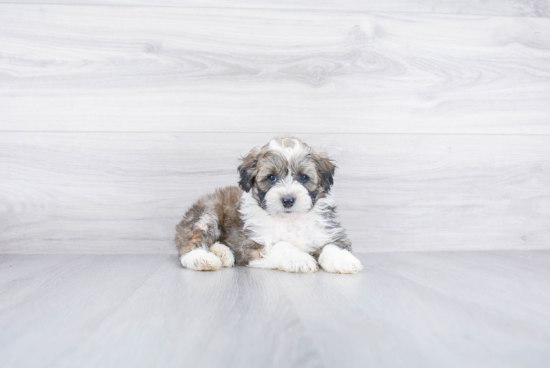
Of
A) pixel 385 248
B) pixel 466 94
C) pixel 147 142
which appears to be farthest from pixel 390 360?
pixel 466 94

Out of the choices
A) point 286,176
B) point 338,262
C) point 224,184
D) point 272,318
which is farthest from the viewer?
point 224,184

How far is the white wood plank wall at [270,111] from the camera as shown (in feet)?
8.07

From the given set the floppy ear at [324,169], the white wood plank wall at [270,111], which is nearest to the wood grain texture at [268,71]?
the white wood plank wall at [270,111]

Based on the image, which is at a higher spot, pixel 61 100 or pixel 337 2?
pixel 337 2

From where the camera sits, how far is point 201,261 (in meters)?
1.96

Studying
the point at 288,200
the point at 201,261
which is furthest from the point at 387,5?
the point at 201,261

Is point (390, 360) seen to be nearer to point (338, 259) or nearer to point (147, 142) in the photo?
point (338, 259)

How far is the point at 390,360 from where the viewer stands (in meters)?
0.97

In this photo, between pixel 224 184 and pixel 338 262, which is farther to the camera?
pixel 224 184

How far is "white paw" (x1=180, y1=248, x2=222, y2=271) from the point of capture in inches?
77.3

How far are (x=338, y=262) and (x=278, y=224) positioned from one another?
370 millimetres

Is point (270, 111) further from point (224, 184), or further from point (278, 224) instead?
point (278, 224)

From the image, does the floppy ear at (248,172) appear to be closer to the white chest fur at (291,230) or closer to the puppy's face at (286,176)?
the puppy's face at (286,176)

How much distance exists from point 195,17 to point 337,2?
86cm
